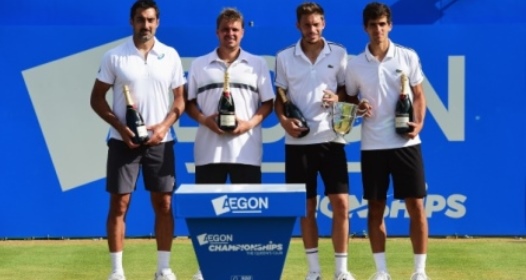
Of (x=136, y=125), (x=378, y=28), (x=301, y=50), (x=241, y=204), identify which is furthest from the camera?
(x=301, y=50)

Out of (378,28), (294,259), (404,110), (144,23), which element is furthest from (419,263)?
(144,23)

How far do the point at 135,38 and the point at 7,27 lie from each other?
319 centimetres

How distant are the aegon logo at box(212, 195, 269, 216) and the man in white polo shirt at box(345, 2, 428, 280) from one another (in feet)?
5.83

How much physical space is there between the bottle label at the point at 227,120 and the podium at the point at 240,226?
140cm

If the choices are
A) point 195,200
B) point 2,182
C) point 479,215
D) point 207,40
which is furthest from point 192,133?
point 195,200

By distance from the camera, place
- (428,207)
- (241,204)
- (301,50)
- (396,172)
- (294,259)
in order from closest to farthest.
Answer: (241,204) → (396,172) → (301,50) → (294,259) → (428,207)

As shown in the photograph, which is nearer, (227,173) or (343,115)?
(343,115)

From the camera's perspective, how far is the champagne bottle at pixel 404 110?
811cm

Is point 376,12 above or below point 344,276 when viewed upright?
above

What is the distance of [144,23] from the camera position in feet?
26.8

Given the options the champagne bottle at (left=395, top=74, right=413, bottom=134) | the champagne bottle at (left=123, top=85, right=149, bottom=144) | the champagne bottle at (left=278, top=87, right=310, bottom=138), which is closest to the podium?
the champagne bottle at (left=123, top=85, right=149, bottom=144)

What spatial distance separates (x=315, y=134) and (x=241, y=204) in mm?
1756

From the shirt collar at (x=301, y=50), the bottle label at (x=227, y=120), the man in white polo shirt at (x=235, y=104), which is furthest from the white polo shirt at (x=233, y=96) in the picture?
the shirt collar at (x=301, y=50)

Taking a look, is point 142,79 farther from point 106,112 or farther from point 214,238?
point 214,238
